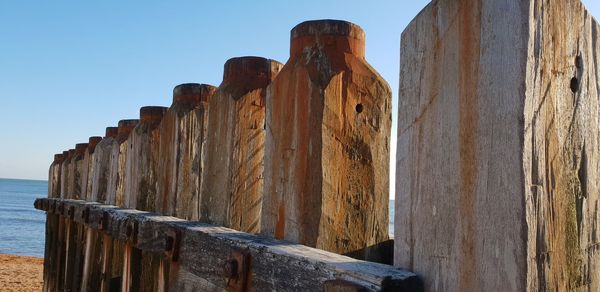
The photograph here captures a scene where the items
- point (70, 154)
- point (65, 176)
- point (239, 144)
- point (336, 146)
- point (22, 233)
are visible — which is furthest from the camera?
point (22, 233)

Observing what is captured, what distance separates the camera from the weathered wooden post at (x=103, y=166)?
538cm

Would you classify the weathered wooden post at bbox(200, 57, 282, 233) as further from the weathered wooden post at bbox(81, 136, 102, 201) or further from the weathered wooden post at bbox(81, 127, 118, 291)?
the weathered wooden post at bbox(81, 136, 102, 201)

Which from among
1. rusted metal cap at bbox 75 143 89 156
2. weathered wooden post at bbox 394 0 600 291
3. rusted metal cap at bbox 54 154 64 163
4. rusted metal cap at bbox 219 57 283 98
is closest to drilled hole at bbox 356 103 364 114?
weathered wooden post at bbox 394 0 600 291

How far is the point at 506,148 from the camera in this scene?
3.45 feet

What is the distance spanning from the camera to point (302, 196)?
1.70m

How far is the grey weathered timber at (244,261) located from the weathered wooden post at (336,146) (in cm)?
11

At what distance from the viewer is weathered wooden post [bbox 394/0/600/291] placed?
1038 millimetres

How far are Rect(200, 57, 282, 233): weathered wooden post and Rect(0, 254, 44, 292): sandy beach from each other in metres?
16.7

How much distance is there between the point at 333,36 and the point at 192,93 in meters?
1.60

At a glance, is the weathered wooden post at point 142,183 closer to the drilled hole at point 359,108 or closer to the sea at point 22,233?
the drilled hole at point 359,108

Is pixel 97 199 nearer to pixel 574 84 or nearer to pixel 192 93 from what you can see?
pixel 192 93

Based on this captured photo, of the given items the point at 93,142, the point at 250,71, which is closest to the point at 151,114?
the point at 250,71

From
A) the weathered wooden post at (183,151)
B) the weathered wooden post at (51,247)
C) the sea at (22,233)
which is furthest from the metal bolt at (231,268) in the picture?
the sea at (22,233)

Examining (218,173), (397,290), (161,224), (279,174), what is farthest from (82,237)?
(397,290)
